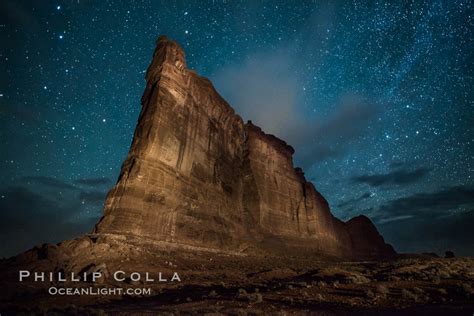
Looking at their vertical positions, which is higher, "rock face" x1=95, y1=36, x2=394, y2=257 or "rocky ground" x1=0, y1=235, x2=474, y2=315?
"rock face" x1=95, y1=36, x2=394, y2=257

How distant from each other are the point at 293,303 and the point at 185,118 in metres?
24.2

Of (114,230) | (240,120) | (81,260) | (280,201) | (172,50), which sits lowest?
(81,260)

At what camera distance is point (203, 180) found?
97.4ft

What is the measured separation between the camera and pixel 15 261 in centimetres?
1289

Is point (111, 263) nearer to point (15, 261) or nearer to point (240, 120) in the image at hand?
point (15, 261)

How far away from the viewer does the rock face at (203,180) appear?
21719 millimetres

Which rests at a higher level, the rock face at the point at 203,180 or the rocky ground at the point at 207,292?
the rock face at the point at 203,180

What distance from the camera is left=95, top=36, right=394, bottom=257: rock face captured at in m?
21.7

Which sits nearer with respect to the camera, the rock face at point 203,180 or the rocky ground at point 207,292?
the rocky ground at point 207,292

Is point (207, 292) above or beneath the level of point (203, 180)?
beneath

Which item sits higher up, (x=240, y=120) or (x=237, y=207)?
(x=240, y=120)

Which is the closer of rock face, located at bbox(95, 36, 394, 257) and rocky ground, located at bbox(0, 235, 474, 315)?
rocky ground, located at bbox(0, 235, 474, 315)

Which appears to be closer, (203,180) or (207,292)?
(207,292)

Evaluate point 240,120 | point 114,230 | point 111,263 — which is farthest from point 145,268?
point 240,120
